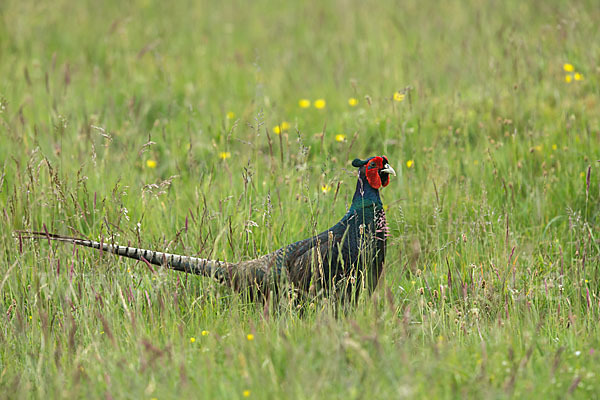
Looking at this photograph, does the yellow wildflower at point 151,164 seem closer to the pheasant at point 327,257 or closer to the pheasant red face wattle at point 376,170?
the pheasant at point 327,257

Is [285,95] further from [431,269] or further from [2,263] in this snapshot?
[2,263]

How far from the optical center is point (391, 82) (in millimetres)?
6613

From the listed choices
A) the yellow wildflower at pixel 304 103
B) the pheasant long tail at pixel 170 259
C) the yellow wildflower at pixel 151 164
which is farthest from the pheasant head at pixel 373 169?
the yellow wildflower at pixel 304 103

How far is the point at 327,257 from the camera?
406 centimetres

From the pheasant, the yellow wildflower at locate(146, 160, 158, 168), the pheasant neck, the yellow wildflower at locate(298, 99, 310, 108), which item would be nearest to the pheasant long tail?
the pheasant

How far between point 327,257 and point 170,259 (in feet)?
3.02

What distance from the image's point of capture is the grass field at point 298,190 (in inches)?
113

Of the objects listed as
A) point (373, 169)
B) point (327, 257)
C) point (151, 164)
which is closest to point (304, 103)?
point (151, 164)

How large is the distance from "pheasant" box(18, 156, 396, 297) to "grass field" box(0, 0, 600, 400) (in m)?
0.13

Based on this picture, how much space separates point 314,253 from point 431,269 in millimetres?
880

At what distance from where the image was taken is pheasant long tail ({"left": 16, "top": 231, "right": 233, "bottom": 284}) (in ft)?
12.4

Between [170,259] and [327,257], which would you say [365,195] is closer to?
[327,257]

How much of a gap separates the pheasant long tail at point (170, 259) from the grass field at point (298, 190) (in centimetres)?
8

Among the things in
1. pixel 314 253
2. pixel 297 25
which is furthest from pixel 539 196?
pixel 297 25
